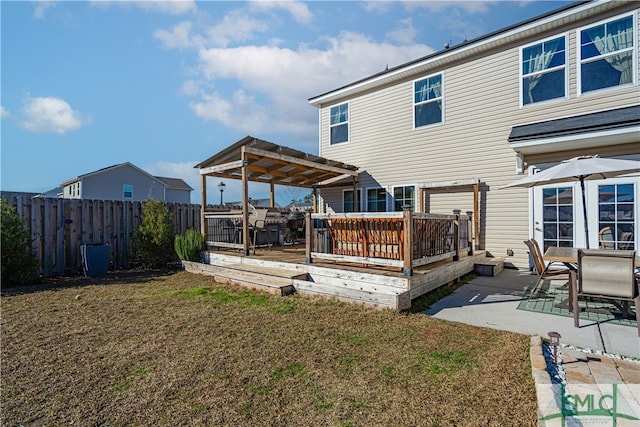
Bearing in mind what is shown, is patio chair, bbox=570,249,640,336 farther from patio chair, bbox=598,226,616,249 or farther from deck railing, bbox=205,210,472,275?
patio chair, bbox=598,226,616,249

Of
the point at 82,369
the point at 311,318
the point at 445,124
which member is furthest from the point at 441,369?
the point at 445,124

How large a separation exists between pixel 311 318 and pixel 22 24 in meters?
8.19

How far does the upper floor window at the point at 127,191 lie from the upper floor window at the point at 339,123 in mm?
22668

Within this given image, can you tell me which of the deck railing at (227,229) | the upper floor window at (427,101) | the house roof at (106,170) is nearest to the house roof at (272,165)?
the deck railing at (227,229)

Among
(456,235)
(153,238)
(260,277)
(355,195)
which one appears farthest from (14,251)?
(456,235)

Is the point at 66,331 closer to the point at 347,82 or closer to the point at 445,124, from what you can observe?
the point at 445,124

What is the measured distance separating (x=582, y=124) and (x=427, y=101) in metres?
3.94

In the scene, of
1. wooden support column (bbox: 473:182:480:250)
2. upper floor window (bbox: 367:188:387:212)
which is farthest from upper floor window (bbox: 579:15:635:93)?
upper floor window (bbox: 367:188:387:212)

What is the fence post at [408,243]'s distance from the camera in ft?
15.6

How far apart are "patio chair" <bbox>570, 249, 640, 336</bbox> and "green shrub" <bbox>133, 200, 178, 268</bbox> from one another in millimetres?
8937

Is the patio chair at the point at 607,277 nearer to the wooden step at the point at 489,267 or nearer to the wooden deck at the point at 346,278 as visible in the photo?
the wooden deck at the point at 346,278

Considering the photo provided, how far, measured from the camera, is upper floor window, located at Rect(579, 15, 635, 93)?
6.28 meters

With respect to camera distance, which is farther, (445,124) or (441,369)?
(445,124)

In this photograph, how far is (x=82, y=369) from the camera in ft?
9.29
